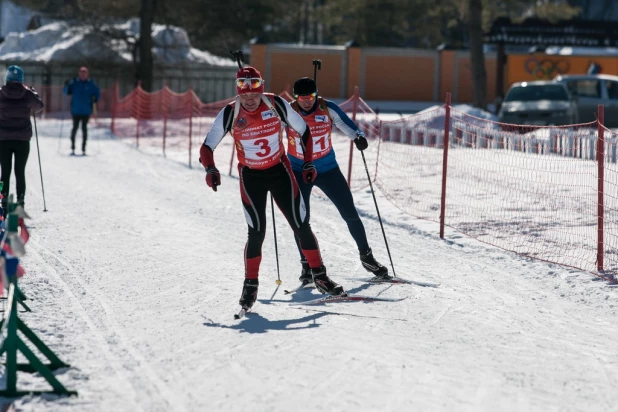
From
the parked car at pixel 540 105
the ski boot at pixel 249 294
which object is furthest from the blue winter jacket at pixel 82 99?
the ski boot at pixel 249 294

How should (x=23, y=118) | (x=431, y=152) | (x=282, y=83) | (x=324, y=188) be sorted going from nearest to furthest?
(x=324, y=188) → (x=23, y=118) → (x=431, y=152) → (x=282, y=83)

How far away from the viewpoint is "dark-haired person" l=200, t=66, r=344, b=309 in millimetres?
7160

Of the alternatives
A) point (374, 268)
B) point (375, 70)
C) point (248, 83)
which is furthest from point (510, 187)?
point (375, 70)

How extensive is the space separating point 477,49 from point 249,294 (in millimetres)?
25218

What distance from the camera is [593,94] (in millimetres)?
26281

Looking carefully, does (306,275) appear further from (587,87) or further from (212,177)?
(587,87)

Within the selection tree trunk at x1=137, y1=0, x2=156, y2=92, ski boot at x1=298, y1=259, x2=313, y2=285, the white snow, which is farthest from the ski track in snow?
the white snow

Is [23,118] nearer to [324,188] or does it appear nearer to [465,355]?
[324,188]

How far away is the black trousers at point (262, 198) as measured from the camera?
736 cm

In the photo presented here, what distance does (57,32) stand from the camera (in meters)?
46.0

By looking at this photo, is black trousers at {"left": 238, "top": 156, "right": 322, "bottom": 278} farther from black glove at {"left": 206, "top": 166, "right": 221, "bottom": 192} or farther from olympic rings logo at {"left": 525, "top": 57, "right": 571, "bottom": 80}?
olympic rings logo at {"left": 525, "top": 57, "right": 571, "bottom": 80}

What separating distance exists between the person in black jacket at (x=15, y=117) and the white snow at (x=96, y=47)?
28.7 metres

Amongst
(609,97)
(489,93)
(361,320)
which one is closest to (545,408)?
(361,320)

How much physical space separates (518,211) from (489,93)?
32.6m
